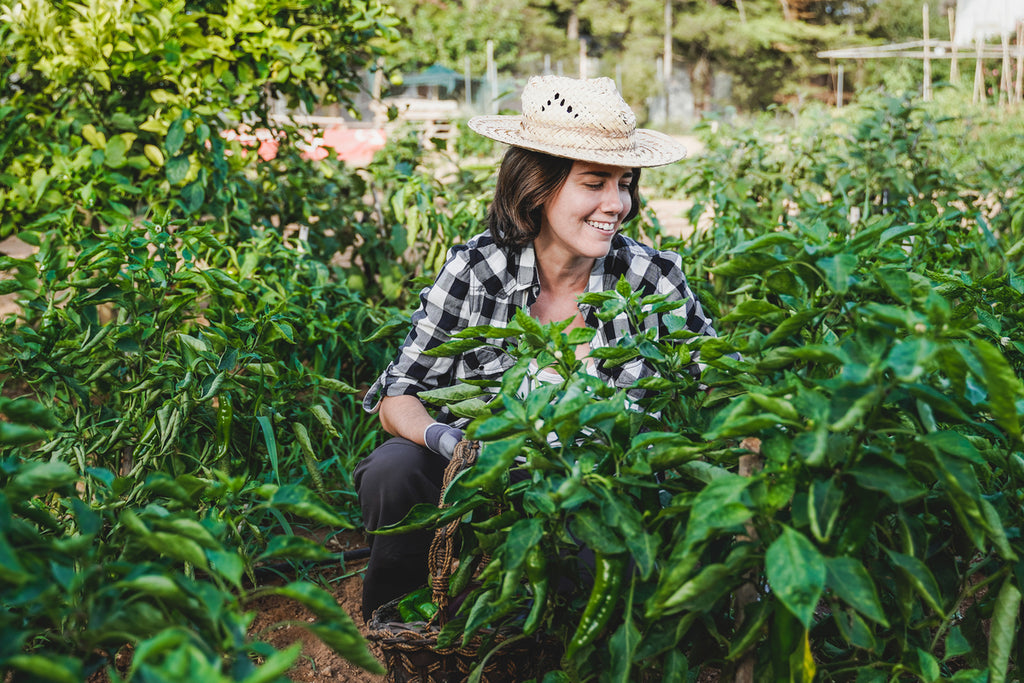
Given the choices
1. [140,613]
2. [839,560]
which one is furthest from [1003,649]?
[140,613]

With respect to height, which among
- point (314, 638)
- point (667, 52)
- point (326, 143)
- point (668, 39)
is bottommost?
point (314, 638)

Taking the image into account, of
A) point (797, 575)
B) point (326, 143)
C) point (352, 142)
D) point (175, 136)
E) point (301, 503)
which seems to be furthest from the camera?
point (352, 142)

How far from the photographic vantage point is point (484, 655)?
4.32 ft

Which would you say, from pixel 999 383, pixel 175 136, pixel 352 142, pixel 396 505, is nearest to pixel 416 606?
pixel 396 505

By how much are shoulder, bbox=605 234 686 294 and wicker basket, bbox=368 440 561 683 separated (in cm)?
66

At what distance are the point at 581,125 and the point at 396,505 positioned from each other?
85 cm

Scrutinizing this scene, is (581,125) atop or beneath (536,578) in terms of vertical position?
atop

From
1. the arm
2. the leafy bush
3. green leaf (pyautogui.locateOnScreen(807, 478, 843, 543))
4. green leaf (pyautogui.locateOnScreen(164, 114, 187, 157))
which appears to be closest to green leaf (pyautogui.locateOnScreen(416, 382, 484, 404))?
the leafy bush

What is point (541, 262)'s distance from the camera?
200 centimetres

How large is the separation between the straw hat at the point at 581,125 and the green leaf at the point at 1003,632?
1063mm

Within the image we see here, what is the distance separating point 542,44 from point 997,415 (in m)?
27.2

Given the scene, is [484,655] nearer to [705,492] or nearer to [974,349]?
[705,492]

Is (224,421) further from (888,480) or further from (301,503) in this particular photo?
(888,480)

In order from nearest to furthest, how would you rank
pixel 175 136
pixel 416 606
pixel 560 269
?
1. pixel 416 606
2. pixel 560 269
3. pixel 175 136
